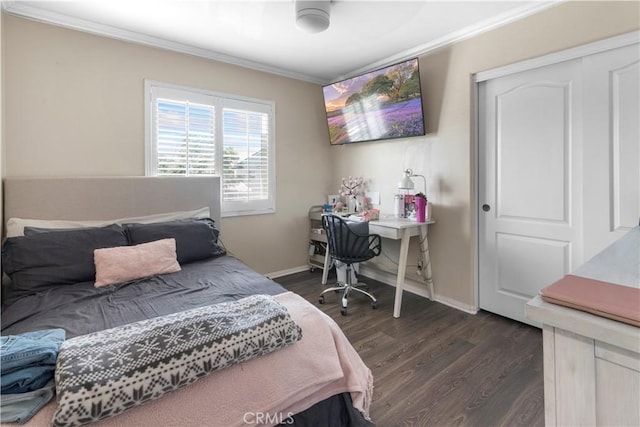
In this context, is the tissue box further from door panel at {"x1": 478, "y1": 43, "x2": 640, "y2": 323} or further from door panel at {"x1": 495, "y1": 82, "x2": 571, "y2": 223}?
door panel at {"x1": 495, "y1": 82, "x2": 571, "y2": 223}

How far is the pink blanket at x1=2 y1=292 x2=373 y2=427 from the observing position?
93cm

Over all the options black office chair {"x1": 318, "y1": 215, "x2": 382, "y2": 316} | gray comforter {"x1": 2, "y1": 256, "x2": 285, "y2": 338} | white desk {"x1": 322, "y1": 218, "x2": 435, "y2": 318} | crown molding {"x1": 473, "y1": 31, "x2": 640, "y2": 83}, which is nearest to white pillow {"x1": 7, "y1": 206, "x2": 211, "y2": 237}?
gray comforter {"x1": 2, "y1": 256, "x2": 285, "y2": 338}

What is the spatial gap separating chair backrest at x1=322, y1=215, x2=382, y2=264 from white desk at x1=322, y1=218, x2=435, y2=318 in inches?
5.6

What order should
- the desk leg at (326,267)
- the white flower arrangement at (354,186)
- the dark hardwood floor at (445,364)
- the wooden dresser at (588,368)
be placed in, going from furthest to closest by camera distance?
1. the white flower arrangement at (354,186)
2. the desk leg at (326,267)
3. the dark hardwood floor at (445,364)
4. the wooden dresser at (588,368)

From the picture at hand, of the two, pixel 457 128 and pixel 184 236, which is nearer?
pixel 184 236

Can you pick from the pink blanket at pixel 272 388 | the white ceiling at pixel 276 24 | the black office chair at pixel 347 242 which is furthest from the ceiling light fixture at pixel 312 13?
the pink blanket at pixel 272 388

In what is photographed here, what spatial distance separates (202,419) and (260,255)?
2.73m

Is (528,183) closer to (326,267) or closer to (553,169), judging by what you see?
(553,169)

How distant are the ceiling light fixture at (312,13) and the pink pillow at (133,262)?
193 centimetres

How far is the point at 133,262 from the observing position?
207 centimetres

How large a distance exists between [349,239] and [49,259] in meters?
2.21

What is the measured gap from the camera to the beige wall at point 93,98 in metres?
2.35

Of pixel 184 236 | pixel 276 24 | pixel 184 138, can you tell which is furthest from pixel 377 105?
pixel 184 236

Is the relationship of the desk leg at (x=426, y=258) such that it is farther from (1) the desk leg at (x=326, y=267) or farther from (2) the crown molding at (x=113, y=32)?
(2) the crown molding at (x=113, y=32)
